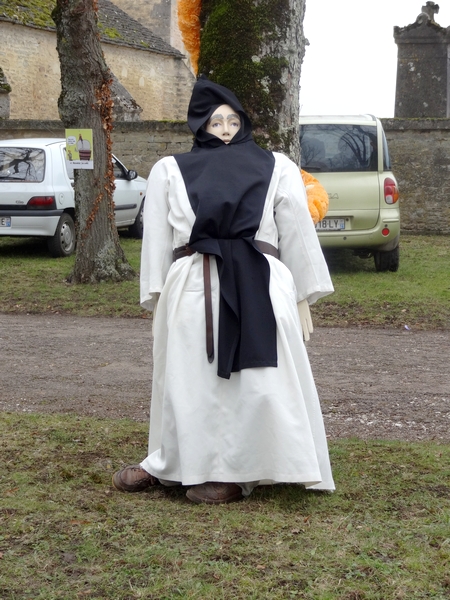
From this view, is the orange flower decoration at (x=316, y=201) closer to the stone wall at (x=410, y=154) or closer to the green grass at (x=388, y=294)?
the green grass at (x=388, y=294)

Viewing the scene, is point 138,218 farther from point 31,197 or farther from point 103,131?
point 103,131

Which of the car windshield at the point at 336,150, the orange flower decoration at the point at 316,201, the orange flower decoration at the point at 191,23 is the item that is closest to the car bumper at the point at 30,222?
the car windshield at the point at 336,150

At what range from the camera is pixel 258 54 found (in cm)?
493

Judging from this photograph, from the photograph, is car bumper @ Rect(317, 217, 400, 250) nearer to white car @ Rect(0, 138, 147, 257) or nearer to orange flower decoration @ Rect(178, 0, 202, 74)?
white car @ Rect(0, 138, 147, 257)

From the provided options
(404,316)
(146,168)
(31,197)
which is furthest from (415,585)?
(146,168)

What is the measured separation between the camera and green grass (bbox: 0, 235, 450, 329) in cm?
922

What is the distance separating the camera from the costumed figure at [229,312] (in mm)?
3898

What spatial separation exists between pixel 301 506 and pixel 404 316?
17.8ft

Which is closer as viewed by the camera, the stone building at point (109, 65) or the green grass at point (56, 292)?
the green grass at point (56, 292)

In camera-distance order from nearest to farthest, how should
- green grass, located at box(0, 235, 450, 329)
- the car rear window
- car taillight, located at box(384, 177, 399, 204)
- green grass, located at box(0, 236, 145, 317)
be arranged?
green grass, located at box(0, 235, 450, 329)
green grass, located at box(0, 236, 145, 317)
car taillight, located at box(384, 177, 399, 204)
the car rear window

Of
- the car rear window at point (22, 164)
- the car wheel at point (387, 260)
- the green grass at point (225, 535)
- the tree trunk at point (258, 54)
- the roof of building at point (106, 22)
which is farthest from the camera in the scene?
the roof of building at point (106, 22)

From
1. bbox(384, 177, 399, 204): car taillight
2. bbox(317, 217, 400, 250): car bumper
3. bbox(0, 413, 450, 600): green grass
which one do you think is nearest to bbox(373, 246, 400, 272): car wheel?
bbox(317, 217, 400, 250): car bumper

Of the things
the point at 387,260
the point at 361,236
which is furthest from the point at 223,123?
the point at 387,260

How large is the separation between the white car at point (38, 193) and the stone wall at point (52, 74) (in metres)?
13.0
